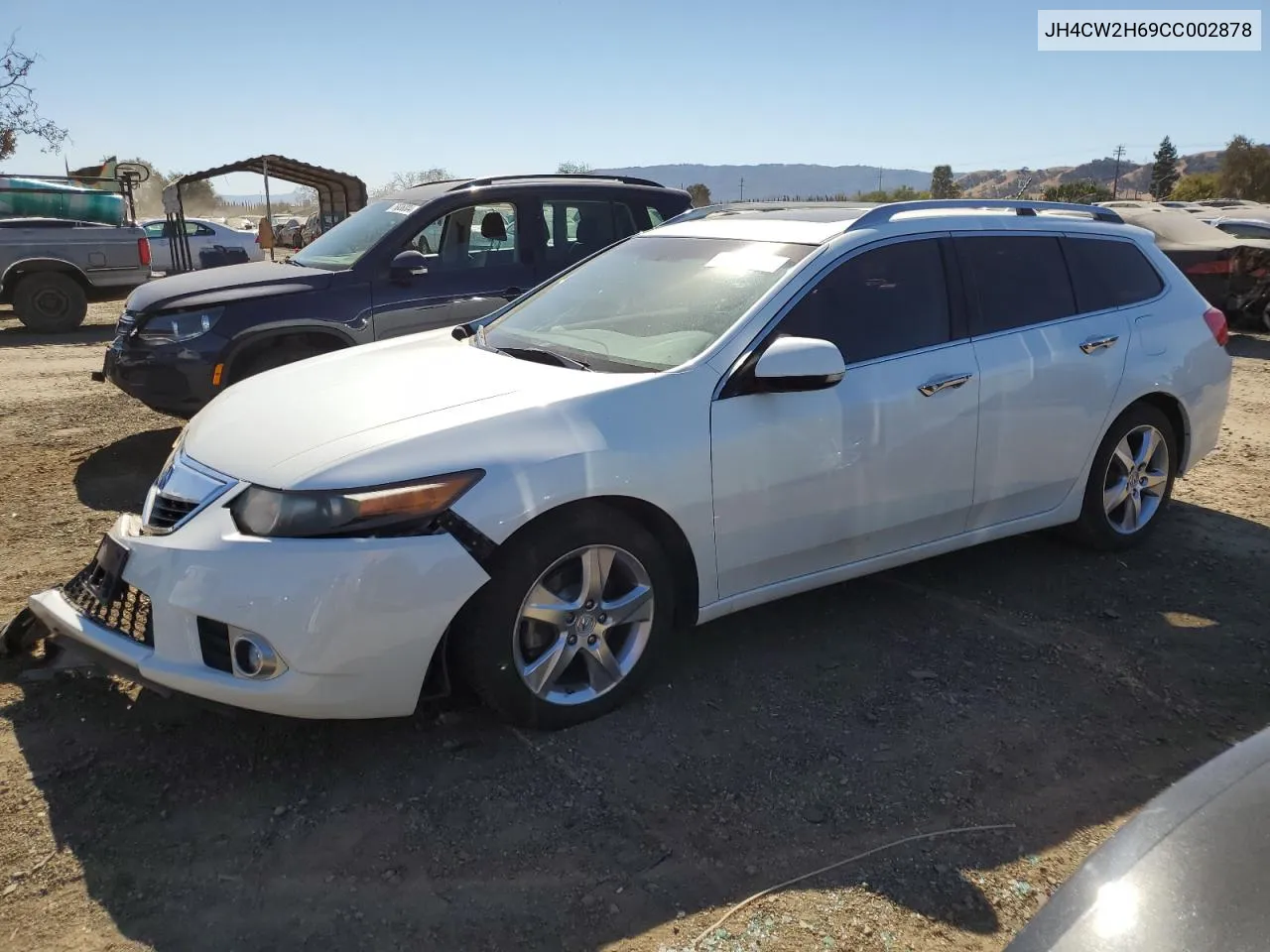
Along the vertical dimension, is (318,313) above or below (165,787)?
above

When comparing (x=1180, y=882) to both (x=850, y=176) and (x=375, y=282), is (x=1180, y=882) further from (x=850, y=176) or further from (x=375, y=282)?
(x=850, y=176)

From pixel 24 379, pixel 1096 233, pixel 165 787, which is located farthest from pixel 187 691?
pixel 24 379

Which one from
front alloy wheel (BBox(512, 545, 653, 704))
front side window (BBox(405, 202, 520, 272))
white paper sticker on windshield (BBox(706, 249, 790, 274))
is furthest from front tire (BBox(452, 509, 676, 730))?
front side window (BBox(405, 202, 520, 272))

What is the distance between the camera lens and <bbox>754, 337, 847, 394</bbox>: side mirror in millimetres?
3520

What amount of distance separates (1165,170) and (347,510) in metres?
83.5

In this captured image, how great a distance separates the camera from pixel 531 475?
313 centimetres

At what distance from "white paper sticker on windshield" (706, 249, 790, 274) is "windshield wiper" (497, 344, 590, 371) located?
0.77m

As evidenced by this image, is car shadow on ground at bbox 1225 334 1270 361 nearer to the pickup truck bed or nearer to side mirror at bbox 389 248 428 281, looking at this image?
side mirror at bbox 389 248 428 281

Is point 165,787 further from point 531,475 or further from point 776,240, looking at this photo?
point 776,240

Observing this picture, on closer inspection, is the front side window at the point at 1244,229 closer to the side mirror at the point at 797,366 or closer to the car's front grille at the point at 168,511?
the side mirror at the point at 797,366

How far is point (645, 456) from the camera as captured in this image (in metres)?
3.36

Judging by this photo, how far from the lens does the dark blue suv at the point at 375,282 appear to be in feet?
21.1

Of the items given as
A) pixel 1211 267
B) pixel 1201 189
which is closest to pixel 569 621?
pixel 1211 267

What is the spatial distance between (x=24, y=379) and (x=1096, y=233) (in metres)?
9.33
